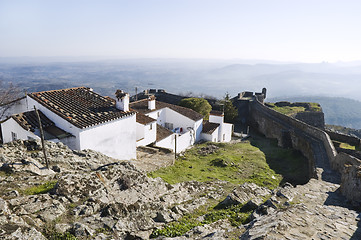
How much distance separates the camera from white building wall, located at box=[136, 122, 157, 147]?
2294cm

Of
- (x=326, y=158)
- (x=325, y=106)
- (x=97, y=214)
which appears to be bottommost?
(x=325, y=106)

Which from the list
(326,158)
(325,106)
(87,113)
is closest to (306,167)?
(326,158)

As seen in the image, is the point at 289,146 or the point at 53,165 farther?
the point at 289,146

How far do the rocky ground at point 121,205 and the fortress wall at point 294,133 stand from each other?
8782 millimetres

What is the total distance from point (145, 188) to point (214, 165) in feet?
37.2

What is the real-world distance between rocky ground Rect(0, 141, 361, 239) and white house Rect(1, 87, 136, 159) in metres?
1.62

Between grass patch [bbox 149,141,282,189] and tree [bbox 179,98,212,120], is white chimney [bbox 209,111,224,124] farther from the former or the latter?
grass patch [bbox 149,141,282,189]

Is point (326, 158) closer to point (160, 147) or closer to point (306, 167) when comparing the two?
point (306, 167)

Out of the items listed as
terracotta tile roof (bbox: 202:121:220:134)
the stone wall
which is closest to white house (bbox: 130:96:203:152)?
terracotta tile roof (bbox: 202:121:220:134)

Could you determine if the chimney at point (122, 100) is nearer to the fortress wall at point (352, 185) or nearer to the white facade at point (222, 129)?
the fortress wall at point (352, 185)

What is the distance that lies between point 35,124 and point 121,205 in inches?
400

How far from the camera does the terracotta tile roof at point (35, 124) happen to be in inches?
578

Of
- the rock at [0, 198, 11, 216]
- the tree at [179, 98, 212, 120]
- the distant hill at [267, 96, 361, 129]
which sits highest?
the rock at [0, 198, 11, 216]

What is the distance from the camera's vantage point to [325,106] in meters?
187
